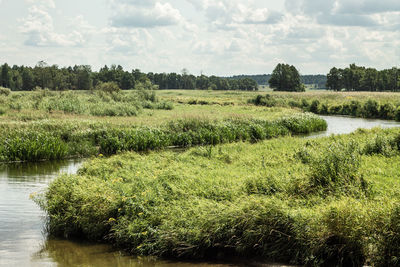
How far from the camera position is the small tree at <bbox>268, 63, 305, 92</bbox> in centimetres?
13588

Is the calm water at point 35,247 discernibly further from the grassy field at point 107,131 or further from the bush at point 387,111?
the bush at point 387,111

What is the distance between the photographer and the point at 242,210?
392 inches

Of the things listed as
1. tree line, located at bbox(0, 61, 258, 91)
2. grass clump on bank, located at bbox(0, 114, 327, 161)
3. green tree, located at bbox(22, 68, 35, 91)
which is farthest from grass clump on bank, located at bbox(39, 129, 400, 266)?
green tree, located at bbox(22, 68, 35, 91)

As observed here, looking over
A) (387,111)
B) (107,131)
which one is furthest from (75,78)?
(107,131)

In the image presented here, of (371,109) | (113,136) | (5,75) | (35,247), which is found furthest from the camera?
(5,75)

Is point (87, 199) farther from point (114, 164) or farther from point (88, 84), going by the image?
point (88, 84)

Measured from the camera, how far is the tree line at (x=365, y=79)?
132m

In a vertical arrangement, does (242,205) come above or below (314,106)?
above

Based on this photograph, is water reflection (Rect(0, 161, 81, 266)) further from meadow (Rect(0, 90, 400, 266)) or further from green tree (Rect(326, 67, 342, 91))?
green tree (Rect(326, 67, 342, 91))

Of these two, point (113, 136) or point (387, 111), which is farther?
point (387, 111)

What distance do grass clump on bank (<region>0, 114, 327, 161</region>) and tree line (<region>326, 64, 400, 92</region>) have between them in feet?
347

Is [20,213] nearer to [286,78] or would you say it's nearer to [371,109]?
[371,109]

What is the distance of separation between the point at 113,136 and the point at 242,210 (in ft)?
67.8

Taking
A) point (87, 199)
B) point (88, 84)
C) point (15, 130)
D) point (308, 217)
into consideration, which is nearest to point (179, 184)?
point (87, 199)
